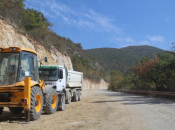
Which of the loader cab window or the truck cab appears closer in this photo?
the loader cab window

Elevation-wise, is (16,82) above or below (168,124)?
above

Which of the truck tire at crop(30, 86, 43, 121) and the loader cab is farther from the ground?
the loader cab

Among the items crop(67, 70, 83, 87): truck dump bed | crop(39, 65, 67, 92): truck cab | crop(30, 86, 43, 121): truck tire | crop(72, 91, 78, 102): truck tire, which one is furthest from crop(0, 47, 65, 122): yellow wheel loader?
crop(72, 91, 78, 102): truck tire

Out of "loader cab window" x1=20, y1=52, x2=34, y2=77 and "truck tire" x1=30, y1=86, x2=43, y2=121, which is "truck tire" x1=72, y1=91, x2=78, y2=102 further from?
"loader cab window" x1=20, y1=52, x2=34, y2=77

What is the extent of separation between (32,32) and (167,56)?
75.2 feet

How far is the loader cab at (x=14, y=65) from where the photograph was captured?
7492 millimetres

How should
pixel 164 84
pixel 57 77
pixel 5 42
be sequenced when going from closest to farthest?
pixel 57 77 < pixel 5 42 < pixel 164 84

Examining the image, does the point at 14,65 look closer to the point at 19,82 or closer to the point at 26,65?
the point at 26,65

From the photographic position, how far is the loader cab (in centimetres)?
749

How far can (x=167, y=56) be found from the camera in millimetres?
26281

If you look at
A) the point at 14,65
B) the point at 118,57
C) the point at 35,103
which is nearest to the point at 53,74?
the point at 35,103

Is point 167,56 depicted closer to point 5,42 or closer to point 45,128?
point 5,42

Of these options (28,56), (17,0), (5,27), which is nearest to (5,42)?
(5,27)

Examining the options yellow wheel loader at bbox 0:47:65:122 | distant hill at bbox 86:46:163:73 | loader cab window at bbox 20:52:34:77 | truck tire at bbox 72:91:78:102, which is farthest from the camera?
distant hill at bbox 86:46:163:73
